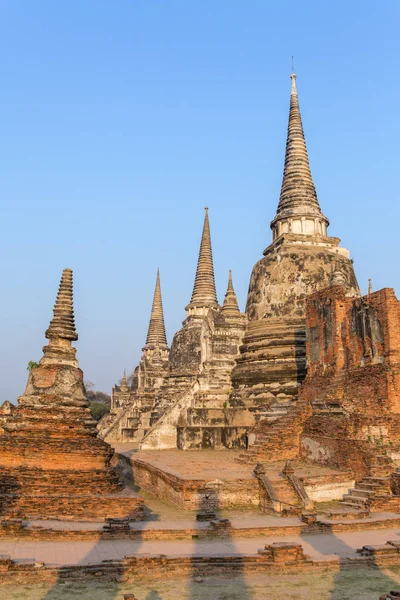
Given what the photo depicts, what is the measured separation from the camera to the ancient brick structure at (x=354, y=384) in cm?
1384

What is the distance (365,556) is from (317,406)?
793cm

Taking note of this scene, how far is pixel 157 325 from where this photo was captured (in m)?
50.4

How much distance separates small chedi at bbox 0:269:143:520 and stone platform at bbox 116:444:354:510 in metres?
1.33

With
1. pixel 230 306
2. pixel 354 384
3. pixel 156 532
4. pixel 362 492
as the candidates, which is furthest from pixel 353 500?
pixel 230 306

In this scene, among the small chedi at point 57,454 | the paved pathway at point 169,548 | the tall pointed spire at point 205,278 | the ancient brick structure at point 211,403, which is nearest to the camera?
the paved pathway at point 169,548

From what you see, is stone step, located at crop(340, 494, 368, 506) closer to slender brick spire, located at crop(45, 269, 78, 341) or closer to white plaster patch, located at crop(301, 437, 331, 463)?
white plaster patch, located at crop(301, 437, 331, 463)

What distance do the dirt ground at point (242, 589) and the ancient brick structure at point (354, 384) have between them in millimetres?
5518

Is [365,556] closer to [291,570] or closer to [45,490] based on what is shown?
[291,570]

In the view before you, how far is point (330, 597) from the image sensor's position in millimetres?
6965

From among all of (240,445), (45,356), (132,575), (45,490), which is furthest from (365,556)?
(240,445)

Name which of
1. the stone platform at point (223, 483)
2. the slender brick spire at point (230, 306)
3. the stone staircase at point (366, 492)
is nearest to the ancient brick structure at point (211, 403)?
the slender brick spire at point (230, 306)

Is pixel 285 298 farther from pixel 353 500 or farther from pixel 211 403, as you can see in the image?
pixel 353 500

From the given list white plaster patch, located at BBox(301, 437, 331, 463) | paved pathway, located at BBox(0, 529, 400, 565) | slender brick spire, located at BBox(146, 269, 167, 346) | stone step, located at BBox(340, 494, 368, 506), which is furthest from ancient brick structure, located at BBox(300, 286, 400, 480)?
slender brick spire, located at BBox(146, 269, 167, 346)

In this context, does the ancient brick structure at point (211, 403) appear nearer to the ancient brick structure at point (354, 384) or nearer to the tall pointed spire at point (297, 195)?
the ancient brick structure at point (354, 384)
